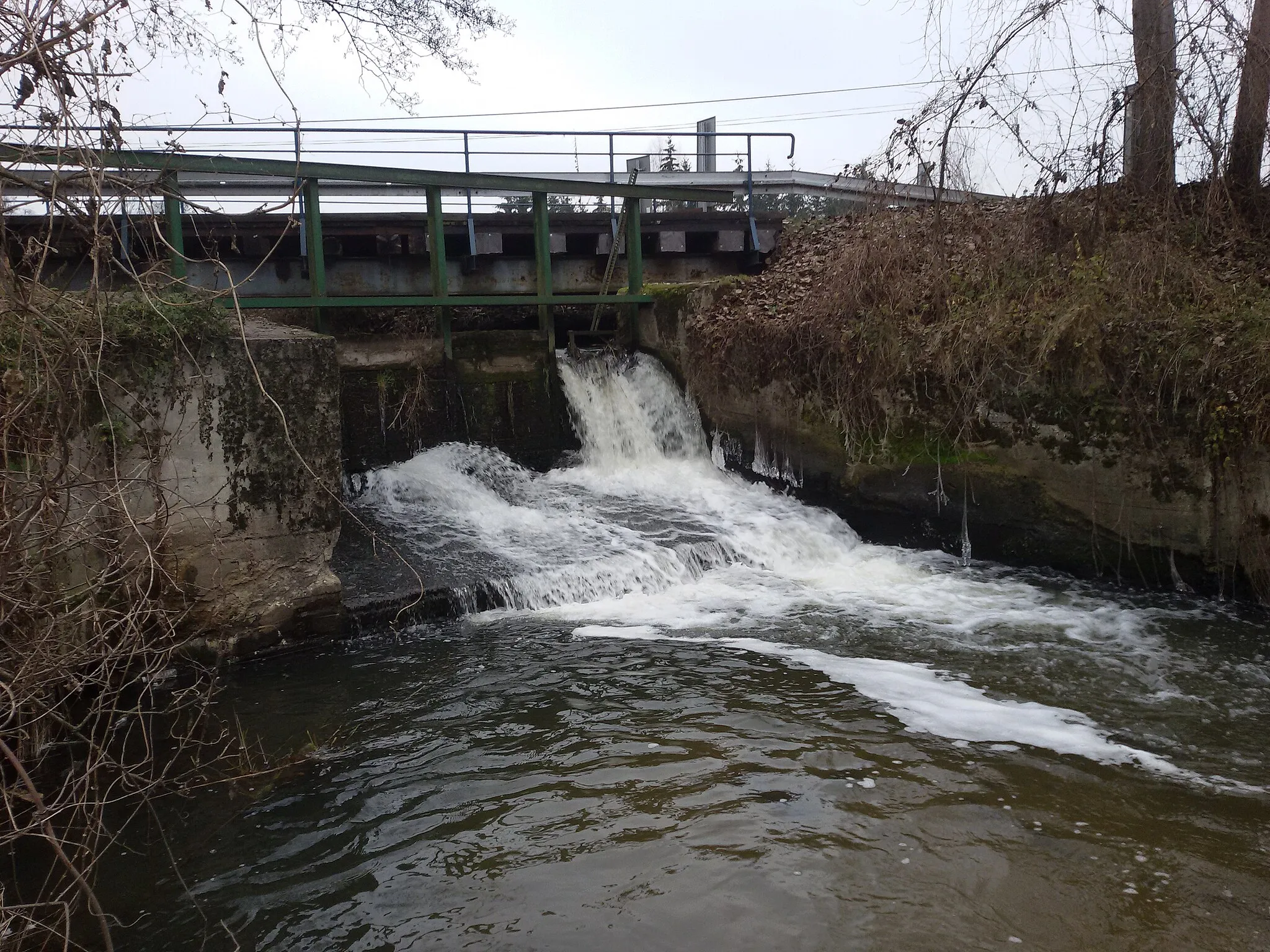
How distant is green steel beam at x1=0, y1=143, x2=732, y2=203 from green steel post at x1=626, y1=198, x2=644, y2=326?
0.25 meters

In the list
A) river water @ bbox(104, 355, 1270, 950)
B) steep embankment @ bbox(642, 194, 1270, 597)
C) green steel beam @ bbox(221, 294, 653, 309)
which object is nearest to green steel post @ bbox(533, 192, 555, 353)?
green steel beam @ bbox(221, 294, 653, 309)

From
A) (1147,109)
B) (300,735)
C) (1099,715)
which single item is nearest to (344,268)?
(300,735)

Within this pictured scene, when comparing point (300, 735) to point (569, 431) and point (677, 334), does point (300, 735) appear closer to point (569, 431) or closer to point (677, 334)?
point (569, 431)

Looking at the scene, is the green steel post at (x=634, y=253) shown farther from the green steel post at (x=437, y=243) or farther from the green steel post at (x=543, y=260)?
the green steel post at (x=437, y=243)

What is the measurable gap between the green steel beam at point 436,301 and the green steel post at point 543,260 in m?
0.15

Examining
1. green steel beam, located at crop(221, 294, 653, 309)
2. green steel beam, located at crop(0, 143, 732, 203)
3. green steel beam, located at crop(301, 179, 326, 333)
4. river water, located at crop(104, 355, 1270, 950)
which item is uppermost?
green steel beam, located at crop(0, 143, 732, 203)

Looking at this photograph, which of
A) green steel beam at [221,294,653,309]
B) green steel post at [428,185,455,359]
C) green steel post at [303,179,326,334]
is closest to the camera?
green steel beam at [221,294,653,309]

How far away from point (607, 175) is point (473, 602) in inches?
347

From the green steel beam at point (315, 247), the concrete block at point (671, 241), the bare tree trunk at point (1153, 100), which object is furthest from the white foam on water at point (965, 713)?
the concrete block at point (671, 241)

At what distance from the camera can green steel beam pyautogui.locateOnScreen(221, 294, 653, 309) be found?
Answer: 999 centimetres

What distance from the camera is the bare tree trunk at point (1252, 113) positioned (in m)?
8.15

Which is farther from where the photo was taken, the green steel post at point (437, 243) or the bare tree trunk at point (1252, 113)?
the green steel post at point (437, 243)

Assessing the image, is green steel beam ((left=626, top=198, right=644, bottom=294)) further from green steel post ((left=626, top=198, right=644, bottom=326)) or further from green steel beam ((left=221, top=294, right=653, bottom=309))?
green steel beam ((left=221, top=294, right=653, bottom=309))

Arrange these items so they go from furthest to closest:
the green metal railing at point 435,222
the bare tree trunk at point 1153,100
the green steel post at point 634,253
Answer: the green steel post at point 634,253 → the green metal railing at point 435,222 → the bare tree trunk at point 1153,100
